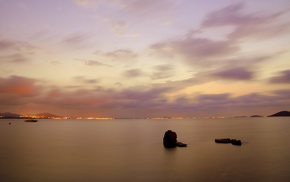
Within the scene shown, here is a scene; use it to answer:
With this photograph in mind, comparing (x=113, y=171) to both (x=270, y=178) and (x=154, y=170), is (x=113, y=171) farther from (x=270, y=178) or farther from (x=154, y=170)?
(x=270, y=178)

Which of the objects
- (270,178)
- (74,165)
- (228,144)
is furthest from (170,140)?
(270,178)

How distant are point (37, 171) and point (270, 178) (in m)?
32.8

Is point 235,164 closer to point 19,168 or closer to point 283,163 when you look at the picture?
point 283,163

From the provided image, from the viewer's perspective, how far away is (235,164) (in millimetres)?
45250

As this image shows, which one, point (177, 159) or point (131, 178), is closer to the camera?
point (131, 178)

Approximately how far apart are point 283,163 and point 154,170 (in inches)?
898

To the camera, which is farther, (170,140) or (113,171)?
(170,140)

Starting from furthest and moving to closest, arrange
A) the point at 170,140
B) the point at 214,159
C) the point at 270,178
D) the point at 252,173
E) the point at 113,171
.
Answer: the point at 170,140, the point at 214,159, the point at 113,171, the point at 252,173, the point at 270,178

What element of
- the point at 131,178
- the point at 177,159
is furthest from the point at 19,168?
the point at 177,159

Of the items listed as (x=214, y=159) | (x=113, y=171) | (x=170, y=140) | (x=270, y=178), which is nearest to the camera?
(x=270, y=178)

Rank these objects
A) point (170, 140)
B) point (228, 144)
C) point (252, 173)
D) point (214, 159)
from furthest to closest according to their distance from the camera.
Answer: point (228, 144), point (170, 140), point (214, 159), point (252, 173)

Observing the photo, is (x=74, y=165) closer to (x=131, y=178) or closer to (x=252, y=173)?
(x=131, y=178)

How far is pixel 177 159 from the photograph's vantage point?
5209 cm

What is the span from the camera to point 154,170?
41688mm
